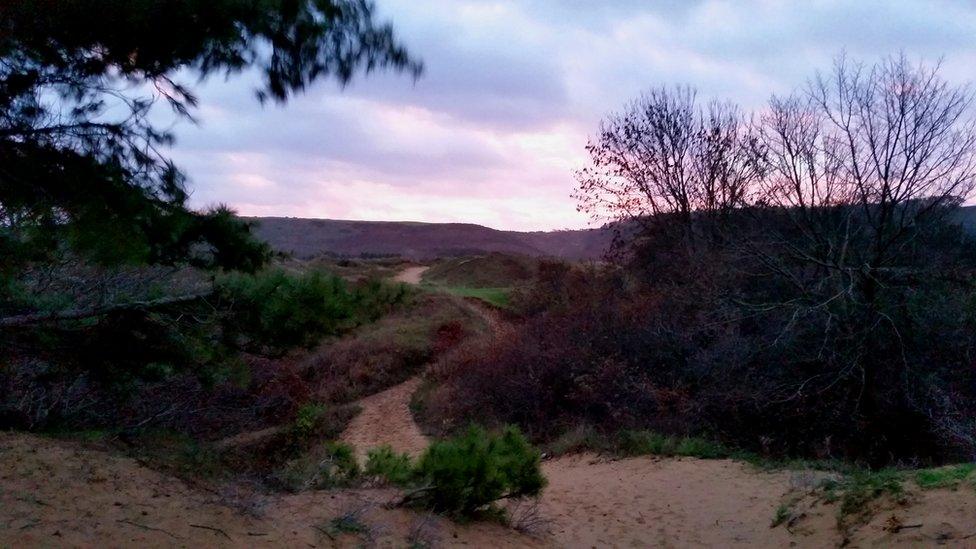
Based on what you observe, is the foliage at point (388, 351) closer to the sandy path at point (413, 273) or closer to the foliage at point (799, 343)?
the foliage at point (799, 343)

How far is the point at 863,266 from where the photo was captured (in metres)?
15.9

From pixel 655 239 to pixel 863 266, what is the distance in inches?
426

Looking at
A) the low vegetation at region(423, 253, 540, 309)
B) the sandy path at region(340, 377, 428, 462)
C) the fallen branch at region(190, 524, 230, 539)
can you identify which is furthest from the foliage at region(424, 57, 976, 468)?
the low vegetation at region(423, 253, 540, 309)

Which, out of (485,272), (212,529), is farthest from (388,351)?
(485,272)

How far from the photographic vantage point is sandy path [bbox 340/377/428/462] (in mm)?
19605

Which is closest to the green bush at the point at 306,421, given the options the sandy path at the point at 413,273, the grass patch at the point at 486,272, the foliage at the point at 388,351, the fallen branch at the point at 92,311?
the foliage at the point at 388,351

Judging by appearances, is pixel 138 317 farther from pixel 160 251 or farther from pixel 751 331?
pixel 751 331

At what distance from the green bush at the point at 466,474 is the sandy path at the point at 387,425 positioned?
870cm

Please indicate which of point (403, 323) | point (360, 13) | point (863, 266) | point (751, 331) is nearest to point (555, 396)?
point (751, 331)

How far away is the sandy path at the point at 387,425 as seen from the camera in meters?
19.6

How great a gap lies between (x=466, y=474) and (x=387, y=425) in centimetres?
1324

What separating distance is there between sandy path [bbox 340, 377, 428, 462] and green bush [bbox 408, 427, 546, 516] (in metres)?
8.70

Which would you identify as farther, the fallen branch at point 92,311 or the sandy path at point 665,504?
the sandy path at point 665,504

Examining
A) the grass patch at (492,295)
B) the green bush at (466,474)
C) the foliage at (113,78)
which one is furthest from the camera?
the grass patch at (492,295)
